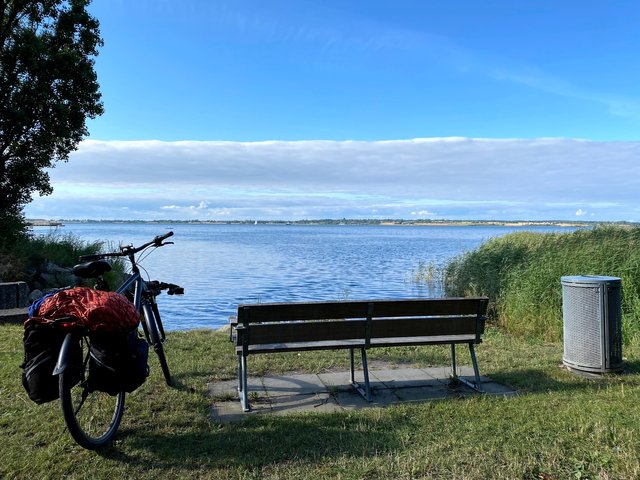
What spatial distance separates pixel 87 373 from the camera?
412cm

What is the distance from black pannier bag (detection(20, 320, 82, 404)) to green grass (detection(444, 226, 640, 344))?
7.94 m

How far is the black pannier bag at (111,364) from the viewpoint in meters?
3.57

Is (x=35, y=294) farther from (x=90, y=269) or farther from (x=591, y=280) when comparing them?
(x=591, y=280)

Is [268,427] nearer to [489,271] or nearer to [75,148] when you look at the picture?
[489,271]

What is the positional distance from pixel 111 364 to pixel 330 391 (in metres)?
2.46

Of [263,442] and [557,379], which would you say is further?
[557,379]

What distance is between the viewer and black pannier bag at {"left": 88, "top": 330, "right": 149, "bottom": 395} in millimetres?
3568

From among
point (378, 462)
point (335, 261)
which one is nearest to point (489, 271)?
point (378, 462)

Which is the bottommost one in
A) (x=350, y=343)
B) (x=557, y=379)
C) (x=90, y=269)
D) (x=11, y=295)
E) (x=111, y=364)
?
(x=557, y=379)

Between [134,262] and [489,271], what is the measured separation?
11.4 metres

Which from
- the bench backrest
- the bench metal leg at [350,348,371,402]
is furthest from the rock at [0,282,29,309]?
the bench metal leg at [350,348,371,402]

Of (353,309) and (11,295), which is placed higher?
(353,309)

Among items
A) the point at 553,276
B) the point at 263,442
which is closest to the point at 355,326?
the point at 263,442

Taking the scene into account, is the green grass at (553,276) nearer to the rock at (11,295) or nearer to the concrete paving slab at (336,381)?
the concrete paving slab at (336,381)
